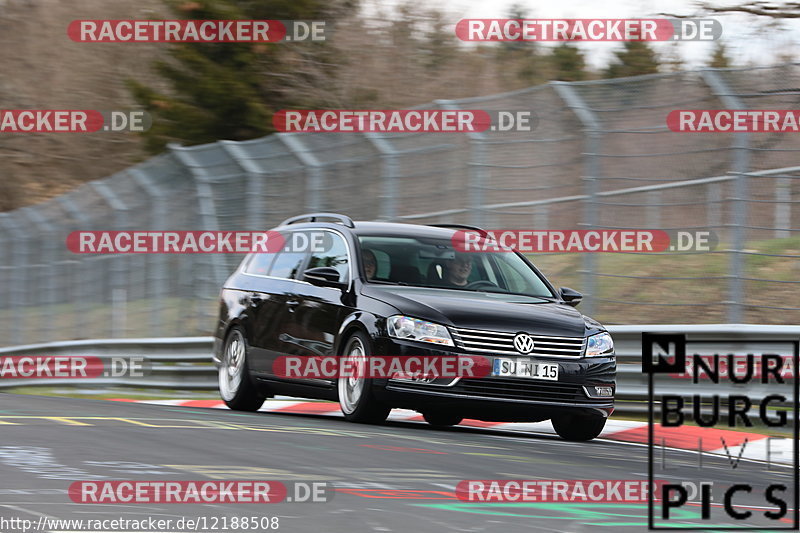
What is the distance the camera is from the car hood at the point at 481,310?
34.0 ft

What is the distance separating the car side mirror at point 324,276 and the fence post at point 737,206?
3172 mm

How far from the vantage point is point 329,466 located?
779cm

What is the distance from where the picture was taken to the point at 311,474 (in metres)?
7.41

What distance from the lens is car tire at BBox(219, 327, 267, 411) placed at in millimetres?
12859

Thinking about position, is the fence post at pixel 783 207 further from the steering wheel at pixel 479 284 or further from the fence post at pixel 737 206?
the steering wheel at pixel 479 284

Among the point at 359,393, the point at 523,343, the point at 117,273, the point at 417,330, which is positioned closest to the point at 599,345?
the point at 523,343

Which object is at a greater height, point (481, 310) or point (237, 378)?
point (481, 310)

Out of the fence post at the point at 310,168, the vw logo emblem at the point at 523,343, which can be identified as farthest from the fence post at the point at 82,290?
the vw logo emblem at the point at 523,343

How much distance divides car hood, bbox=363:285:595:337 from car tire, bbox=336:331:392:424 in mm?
382

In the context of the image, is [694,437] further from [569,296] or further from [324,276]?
[324,276]

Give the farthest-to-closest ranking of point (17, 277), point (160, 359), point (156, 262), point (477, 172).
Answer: point (17, 277) → point (156, 262) → point (160, 359) → point (477, 172)

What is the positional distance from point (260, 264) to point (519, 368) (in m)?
3.77

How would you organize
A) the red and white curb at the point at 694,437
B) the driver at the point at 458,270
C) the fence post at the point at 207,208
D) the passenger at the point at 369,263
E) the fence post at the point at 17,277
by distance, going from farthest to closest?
1. the fence post at the point at 17,277
2. the fence post at the point at 207,208
3. the driver at the point at 458,270
4. the passenger at the point at 369,263
5. the red and white curb at the point at 694,437

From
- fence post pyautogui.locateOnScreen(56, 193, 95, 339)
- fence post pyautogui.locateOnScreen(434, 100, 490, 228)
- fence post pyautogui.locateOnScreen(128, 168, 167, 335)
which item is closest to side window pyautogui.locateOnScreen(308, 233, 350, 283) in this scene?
fence post pyautogui.locateOnScreen(434, 100, 490, 228)
